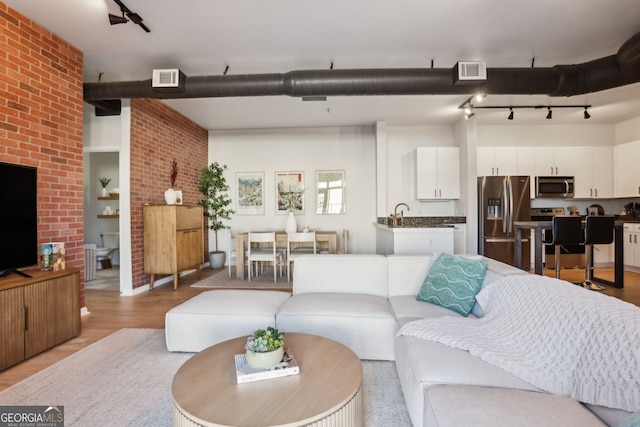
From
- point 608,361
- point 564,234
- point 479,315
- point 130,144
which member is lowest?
point 479,315

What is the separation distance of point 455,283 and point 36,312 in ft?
10.6

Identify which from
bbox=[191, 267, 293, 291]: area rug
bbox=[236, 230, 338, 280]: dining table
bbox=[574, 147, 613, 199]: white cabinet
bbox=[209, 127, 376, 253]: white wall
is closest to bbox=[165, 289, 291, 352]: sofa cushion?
bbox=[191, 267, 293, 291]: area rug

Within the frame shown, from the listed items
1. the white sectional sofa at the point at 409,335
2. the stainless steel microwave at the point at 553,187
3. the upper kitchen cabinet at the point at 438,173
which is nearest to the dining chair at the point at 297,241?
the white sectional sofa at the point at 409,335

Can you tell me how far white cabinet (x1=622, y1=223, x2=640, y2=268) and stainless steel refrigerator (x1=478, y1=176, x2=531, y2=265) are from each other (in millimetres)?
1862

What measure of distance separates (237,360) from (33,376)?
1.72 metres

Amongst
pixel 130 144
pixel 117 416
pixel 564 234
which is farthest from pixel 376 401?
pixel 130 144

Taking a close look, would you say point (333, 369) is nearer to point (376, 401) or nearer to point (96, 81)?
point (376, 401)

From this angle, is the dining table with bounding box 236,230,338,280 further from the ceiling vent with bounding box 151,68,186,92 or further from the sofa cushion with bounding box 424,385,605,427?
the sofa cushion with bounding box 424,385,605,427

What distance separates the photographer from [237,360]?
1.47 m

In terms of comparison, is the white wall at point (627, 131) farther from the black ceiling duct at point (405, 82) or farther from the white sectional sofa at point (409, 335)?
the white sectional sofa at point (409, 335)

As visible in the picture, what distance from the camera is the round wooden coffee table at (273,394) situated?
1091 millimetres

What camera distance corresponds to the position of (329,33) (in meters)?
2.98

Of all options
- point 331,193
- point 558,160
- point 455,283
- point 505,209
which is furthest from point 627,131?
point 455,283

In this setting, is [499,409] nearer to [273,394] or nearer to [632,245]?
[273,394]
